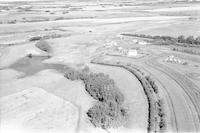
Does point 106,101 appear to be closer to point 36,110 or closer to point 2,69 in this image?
point 36,110

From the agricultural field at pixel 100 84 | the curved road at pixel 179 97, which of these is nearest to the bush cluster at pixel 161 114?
the agricultural field at pixel 100 84

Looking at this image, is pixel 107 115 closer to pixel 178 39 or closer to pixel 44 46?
pixel 44 46

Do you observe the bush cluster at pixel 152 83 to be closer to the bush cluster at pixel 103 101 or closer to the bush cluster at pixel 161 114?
the bush cluster at pixel 161 114

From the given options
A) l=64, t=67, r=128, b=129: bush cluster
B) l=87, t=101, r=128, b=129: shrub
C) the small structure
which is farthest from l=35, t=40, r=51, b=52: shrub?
l=87, t=101, r=128, b=129: shrub

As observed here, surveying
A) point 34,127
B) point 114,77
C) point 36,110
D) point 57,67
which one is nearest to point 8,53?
point 57,67

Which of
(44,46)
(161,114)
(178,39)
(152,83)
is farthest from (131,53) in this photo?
(161,114)

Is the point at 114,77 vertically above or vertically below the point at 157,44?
below
